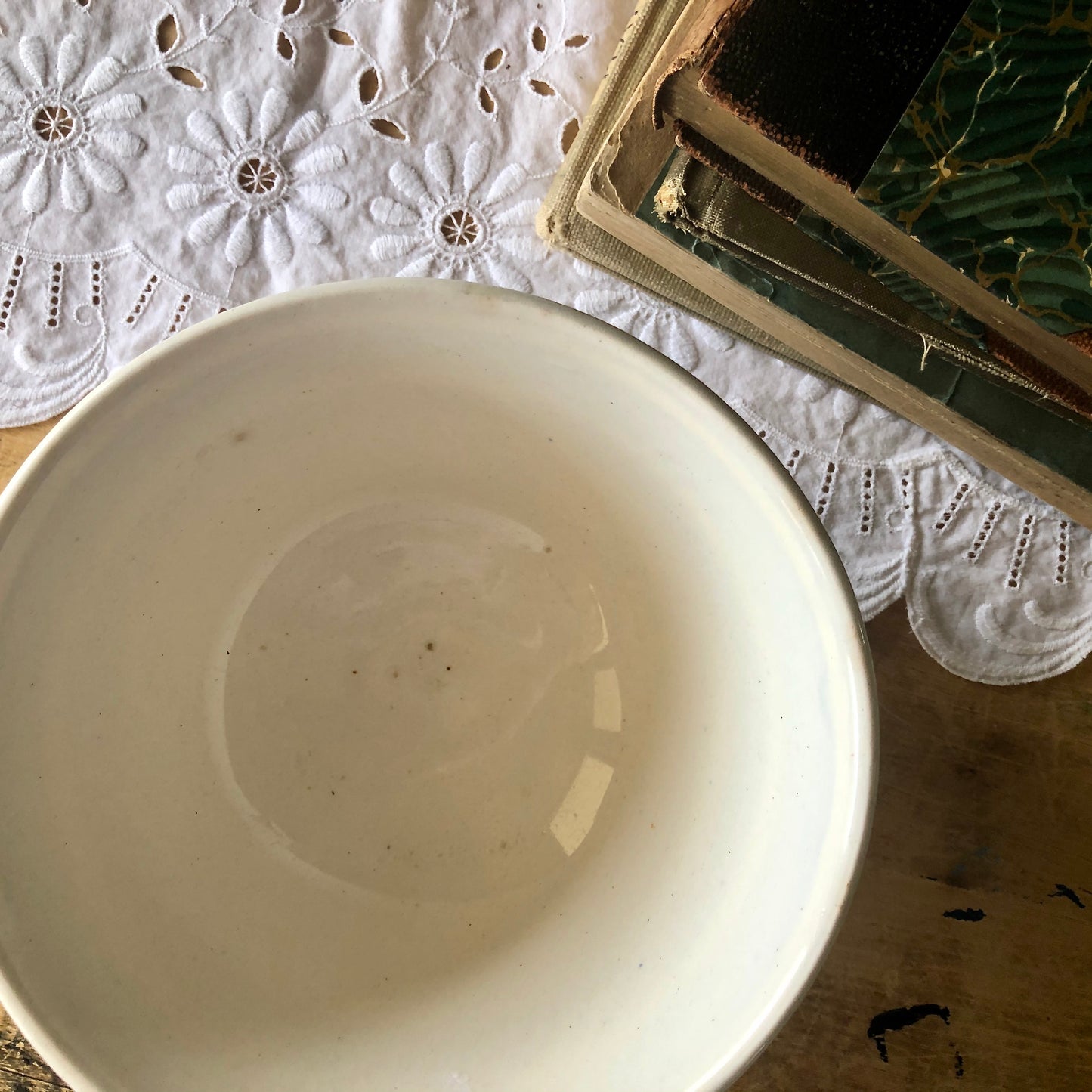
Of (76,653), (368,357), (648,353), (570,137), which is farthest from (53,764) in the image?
(570,137)

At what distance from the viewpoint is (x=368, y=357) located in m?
0.44

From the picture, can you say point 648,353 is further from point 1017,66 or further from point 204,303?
point 204,303

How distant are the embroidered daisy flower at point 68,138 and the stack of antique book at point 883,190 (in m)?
0.27

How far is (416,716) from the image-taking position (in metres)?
0.57

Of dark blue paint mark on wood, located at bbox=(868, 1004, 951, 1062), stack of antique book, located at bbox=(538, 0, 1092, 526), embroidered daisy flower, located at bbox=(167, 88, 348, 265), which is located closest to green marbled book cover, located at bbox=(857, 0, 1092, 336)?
stack of antique book, located at bbox=(538, 0, 1092, 526)

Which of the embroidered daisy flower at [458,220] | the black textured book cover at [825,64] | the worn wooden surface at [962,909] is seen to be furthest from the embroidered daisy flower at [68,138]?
the worn wooden surface at [962,909]

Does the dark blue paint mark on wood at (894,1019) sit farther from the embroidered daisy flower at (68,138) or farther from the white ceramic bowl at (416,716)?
the embroidered daisy flower at (68,138)

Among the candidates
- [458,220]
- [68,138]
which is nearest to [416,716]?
[458,220]

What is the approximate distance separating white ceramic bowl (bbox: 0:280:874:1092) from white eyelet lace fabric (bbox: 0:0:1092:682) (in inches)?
4.7

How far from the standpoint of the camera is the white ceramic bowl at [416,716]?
1.31 feet

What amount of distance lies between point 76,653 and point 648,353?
337 mm

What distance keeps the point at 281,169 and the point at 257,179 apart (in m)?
0.02

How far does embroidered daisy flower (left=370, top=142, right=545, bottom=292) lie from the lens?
1.76 feet

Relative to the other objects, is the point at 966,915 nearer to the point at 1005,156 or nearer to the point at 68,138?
the point at 1005,156
